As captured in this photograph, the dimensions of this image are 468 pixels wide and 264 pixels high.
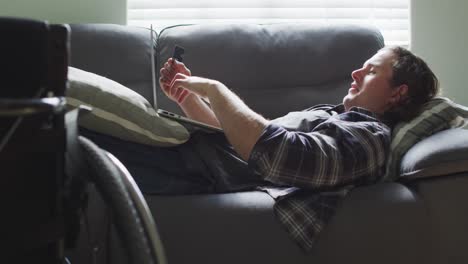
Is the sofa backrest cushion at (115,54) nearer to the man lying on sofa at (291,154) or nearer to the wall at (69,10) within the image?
the wall at (69,10)

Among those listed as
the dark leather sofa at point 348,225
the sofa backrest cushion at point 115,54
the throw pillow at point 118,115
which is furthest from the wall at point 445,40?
the throw pillow at point 118,115

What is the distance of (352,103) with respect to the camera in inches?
62.4

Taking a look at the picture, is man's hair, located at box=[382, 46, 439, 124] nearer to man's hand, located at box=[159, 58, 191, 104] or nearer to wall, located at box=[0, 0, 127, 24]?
man's hand, located at box=[159, 58, 191, 104]

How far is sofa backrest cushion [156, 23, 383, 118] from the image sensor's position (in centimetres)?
196

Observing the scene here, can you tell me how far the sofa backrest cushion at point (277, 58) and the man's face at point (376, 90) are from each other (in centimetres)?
39

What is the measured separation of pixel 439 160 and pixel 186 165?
66cm

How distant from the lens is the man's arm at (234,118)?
49.1 inches

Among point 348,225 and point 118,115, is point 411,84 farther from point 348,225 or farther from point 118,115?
point 118,115

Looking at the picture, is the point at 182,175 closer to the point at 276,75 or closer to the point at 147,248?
the point at 147,248

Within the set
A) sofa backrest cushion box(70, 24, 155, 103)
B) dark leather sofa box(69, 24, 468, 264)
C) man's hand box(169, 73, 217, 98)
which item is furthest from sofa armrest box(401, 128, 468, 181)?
sofa backrest cushion box(70, 24, 155, 103)

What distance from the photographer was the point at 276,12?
2.39m

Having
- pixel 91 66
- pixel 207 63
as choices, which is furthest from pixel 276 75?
pixel 91 66

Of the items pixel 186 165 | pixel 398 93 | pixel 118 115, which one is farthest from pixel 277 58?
pixel 118 115

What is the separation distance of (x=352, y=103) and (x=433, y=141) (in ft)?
0.99
